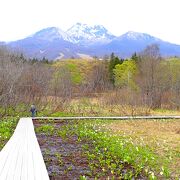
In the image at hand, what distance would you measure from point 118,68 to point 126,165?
58.7 m

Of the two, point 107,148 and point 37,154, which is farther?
point 107,148

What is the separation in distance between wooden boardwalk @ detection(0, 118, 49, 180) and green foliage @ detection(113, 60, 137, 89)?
47.9 m

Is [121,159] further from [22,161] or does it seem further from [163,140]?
[163,140]

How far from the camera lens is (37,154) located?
10703mm

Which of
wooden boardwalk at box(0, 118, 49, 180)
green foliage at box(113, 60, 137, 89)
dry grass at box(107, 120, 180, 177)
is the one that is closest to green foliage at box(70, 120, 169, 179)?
dry grass at box(107, 120, 180, 177)

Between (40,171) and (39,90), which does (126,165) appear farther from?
(39,90)

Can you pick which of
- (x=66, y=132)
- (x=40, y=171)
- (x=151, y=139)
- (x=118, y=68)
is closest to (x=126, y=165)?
(x=40, y=171)

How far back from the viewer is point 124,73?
64125mm

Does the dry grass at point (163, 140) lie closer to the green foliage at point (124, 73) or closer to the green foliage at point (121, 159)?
the green foliage at point (121, 159)

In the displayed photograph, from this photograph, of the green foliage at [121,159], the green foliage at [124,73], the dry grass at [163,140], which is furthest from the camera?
the green foliage at [124,73]

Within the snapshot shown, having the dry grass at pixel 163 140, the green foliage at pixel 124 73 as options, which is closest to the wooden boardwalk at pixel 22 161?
the dry grass at pixel 163 140

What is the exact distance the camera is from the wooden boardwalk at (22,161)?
805 centimetres

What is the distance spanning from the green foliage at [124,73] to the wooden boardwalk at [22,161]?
4793cm

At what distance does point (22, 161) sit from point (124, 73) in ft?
181
